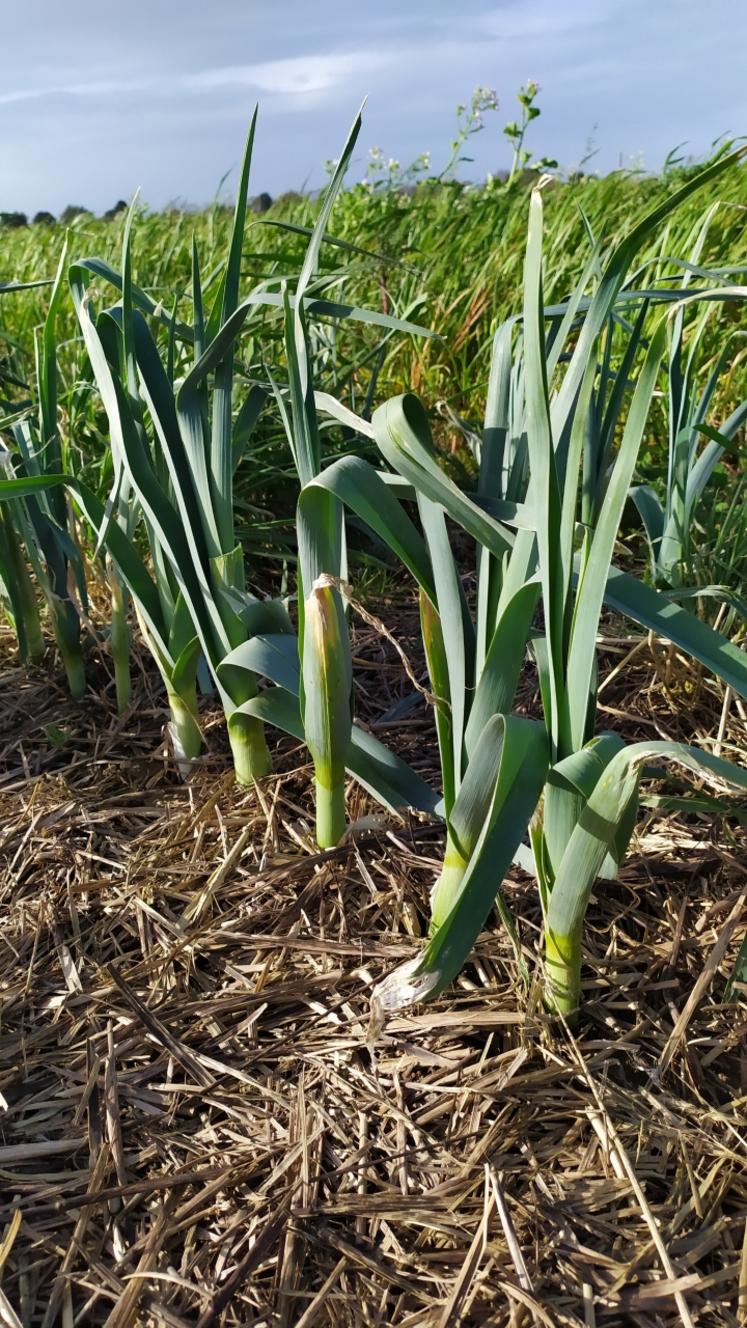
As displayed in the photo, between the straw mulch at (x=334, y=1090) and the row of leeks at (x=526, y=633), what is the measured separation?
0.29 ft

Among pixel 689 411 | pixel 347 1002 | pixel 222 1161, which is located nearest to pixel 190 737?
pixel 347 1002

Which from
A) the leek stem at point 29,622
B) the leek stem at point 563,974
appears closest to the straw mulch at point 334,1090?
the leek stem at point 563,974

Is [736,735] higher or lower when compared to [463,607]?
lower

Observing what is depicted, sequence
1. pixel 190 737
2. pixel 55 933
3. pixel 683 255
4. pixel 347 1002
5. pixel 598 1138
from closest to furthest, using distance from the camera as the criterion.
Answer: pixel 598 1138, pixel 347 1002, pixel 55 933, pixel 190 737, pixel 683 255

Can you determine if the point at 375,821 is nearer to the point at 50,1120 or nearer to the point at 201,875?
the point at 201,875

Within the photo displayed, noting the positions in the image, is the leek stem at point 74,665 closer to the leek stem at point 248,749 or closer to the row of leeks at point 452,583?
the row of leeks at point 452,583

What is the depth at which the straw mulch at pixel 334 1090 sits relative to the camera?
840mm

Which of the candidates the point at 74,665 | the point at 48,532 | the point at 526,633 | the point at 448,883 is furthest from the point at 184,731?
the point at 526,633

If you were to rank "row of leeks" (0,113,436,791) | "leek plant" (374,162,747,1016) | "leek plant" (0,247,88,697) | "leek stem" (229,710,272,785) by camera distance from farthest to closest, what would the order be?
"leek plant" (0,247,88,697) → "leek stem" (229,710,272,785) → "row of leeks" (0,113,436,791) → "leek plant" (374,162,747,1016)

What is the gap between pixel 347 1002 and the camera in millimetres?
1076

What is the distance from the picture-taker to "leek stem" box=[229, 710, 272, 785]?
1321 millimetres

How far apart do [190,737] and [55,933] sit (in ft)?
1.15

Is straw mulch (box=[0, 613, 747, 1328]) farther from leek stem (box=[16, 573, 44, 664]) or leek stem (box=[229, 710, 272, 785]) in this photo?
leek stem (box=[16, 573, 44, 664])

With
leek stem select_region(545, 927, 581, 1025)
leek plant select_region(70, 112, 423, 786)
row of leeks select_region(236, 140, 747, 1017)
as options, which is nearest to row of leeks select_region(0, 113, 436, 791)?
leek plant select_region(70, 112, 423, 786)
